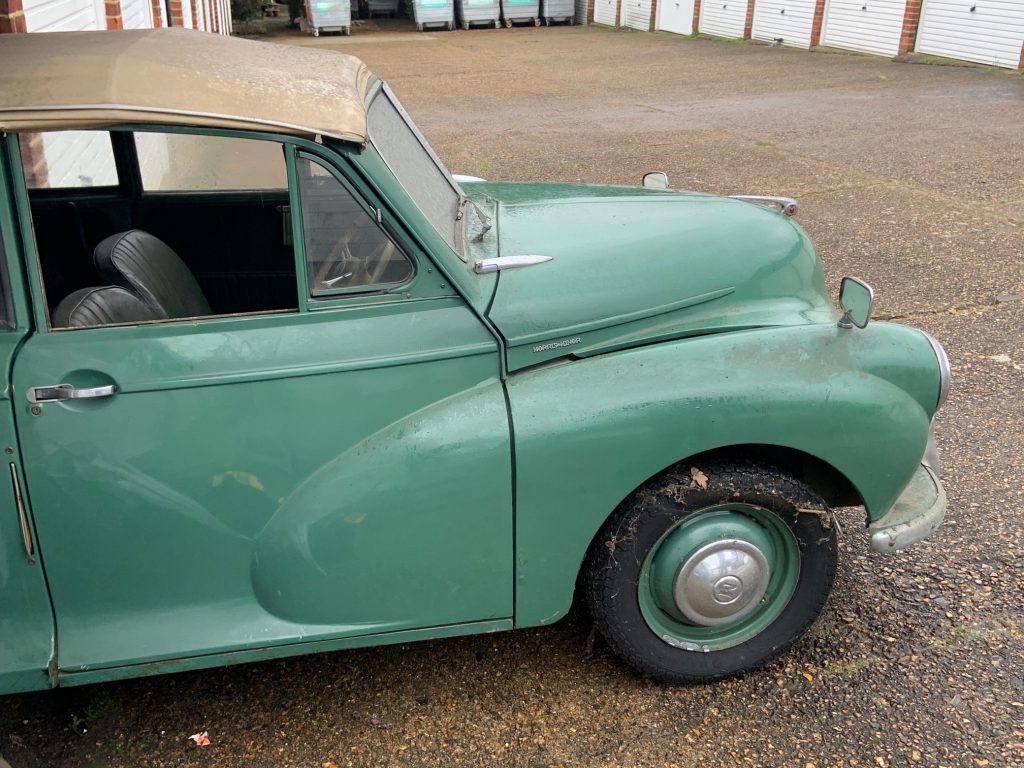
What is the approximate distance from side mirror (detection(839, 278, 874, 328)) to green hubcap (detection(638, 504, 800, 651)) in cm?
58

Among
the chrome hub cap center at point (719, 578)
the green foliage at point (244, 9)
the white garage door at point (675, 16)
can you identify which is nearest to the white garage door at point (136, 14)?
the chrome hub cap center at point (719, 578)

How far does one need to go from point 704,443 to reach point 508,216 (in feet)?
3.33

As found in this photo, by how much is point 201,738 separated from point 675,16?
71.9 feet

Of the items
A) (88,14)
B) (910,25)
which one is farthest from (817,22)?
(88,14)

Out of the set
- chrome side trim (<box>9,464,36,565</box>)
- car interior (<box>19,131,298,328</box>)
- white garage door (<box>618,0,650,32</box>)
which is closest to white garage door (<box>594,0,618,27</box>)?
white garage door (<box>618,0,650,32</box>)

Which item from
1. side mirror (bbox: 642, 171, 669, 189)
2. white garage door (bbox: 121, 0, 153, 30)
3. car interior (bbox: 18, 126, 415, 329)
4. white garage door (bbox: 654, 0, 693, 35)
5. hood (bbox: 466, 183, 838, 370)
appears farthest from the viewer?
white garage door (bbox: 654, 0, 693, 35)

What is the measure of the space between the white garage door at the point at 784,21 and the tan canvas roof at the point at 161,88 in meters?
16.6

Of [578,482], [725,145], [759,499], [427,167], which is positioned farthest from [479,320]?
[725,145]

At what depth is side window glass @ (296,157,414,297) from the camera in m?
2.26

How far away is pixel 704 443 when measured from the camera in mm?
2434

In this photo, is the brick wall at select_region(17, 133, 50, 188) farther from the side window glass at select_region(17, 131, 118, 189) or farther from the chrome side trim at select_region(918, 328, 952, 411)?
the chrome side trim at select_region(918, 328, 952, 411)

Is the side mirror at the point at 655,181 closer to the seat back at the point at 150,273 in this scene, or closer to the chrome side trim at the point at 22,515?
the seat back at the point at 150,273

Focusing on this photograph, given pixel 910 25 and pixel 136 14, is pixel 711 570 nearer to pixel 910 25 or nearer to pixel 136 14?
pixel 136 14

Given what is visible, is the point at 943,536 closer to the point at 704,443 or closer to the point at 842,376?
the point at 842,376
